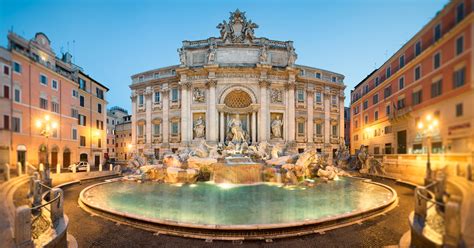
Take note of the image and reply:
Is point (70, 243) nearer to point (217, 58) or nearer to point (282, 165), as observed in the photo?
point (282, 165)

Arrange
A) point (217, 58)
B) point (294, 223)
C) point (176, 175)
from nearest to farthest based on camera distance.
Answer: point (294, 223), point (176, 175), point (217, 58)

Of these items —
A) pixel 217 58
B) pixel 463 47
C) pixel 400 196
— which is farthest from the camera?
pixel 217 58

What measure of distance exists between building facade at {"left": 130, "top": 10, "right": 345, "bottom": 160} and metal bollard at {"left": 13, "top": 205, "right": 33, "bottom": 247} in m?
25.2

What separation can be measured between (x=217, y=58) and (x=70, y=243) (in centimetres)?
2744

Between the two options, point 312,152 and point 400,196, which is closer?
point 400,196

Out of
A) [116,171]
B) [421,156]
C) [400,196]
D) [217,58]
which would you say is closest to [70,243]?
[421,156]

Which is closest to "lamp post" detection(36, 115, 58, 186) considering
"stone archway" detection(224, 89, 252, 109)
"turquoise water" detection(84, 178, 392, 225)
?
"turquoise water" detection(84, 178, 392, 225)

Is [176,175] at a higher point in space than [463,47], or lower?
lower

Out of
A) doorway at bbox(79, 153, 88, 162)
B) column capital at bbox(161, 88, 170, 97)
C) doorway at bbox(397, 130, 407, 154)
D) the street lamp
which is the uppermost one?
column capital at bbox(161, 88, 170, 97)

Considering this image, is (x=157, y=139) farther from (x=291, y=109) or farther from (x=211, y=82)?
(x=291, y=109)

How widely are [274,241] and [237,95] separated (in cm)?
2620

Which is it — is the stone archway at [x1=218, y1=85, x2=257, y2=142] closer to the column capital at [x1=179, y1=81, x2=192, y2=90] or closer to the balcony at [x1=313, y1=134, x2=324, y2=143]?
the column capital at [x1=179, y1=81, x2=192, y2=90]

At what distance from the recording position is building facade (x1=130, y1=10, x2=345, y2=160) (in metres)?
29.7

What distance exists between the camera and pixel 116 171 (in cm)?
2373
